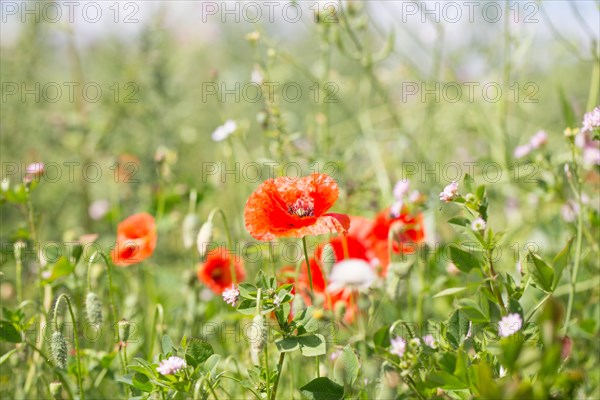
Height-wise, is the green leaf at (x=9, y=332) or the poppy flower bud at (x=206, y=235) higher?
the poppy flower bud at (x=206, y=235)

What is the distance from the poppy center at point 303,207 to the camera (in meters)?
1.07

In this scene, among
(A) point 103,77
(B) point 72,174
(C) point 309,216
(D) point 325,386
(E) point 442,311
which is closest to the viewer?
(D) point 325,386

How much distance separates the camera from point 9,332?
1.03 meters

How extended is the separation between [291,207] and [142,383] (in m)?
0.34

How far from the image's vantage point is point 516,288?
3.12ft

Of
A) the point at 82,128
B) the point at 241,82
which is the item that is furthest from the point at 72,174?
the point at 241,82

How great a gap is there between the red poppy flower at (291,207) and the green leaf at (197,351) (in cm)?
17

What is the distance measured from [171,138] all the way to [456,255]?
6.04 ft

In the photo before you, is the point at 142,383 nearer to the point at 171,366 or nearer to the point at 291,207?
the point at 171,366

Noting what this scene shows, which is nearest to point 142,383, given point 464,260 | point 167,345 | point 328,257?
point 167,345

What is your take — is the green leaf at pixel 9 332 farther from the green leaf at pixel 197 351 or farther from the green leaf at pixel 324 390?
the green leaf at pixel 324 390

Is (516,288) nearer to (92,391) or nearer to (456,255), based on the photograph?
(456,255)

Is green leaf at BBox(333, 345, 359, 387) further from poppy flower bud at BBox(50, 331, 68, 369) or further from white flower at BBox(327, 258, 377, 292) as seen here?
poppy flower bud at BBox(50, 331, 68, 369)

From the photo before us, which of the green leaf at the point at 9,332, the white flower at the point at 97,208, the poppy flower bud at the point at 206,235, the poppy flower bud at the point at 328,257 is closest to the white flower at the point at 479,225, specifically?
the poppy flower bud at the point at 328,257
